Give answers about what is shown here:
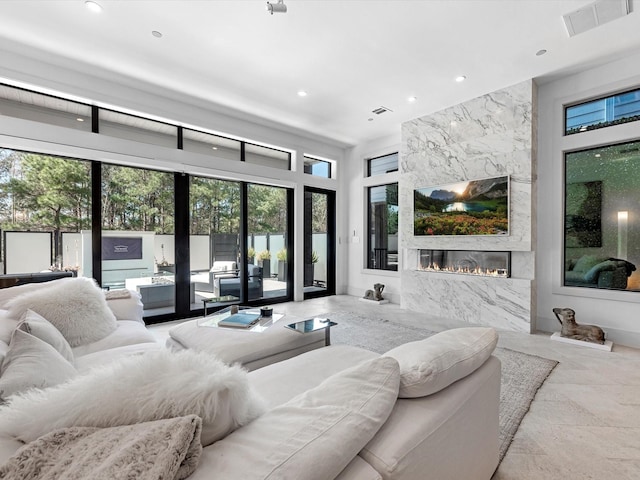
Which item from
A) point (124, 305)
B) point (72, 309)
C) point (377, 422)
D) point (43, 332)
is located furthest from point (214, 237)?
point (377, 422)

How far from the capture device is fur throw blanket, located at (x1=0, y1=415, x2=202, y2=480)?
0.60 m

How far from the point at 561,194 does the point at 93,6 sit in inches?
214

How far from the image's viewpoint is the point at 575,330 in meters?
3.50

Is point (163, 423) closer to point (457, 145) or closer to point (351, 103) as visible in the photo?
point (351, 103)

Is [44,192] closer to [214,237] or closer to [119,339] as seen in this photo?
[214,237]

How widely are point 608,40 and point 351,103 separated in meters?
2.89

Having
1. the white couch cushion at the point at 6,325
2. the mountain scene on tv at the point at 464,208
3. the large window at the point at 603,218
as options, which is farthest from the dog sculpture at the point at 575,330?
the white couch cushion at the point at 6,325

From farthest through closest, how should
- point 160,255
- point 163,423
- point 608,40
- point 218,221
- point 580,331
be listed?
point 218,221 → point 160,255 → point 580,331 → point 608,40 → point 163,423

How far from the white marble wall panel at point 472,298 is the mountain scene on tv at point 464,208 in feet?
2.29

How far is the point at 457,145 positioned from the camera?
15.4 feet

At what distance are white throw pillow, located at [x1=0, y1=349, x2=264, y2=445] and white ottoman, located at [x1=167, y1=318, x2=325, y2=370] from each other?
4.21 feet

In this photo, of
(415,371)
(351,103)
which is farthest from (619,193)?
(415,371)

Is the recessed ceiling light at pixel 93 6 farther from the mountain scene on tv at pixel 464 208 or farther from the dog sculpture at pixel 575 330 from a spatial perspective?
the dog sculpture at pixel 575 330

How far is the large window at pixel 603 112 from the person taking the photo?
362 centimetres
